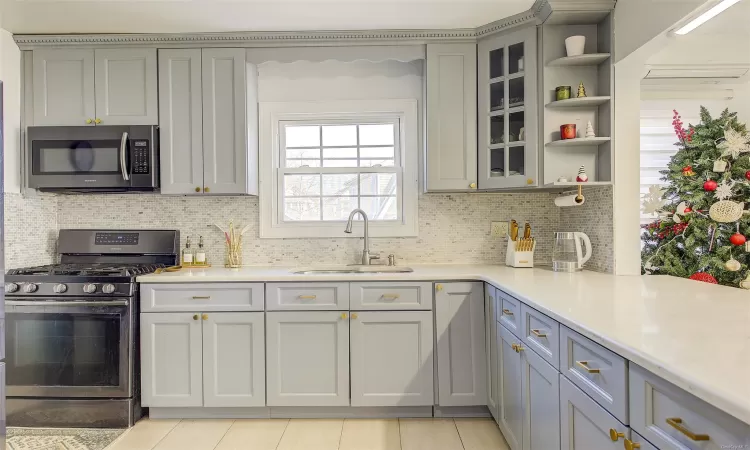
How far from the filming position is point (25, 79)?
9.93 ft

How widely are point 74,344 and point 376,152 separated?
7.20 ft

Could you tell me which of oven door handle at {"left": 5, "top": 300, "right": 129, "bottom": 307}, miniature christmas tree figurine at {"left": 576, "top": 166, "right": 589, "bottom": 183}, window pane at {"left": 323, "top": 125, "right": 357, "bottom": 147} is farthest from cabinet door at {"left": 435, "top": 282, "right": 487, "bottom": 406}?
oven door handle at {"left": 5, "top": 300, "right": 129, "bottom": 307}

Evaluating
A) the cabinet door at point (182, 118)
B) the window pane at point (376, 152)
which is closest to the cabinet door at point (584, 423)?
the window pane at point (376, 152)

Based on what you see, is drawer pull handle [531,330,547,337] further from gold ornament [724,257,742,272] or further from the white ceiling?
the white ceiling

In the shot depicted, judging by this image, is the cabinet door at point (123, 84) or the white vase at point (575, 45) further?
the cabinet door at point (123, 84)

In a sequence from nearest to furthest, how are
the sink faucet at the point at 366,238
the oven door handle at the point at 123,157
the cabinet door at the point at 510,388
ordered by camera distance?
1. the cabinet door at the point at 510,388
2. the oven door handle at the point at 123,157
3. the sink faucet at the point at 366,238

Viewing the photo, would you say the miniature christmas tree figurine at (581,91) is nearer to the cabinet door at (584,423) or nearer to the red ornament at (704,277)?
the red ornament at (704,277)

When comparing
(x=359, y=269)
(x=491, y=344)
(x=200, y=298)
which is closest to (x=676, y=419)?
(x=491, y=344)

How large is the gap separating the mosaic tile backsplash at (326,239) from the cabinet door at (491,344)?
2.25ft

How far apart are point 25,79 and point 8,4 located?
48 cm

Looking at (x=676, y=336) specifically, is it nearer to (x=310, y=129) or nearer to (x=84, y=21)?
(x=310, y=129)

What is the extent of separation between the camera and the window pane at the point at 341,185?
3.38 m

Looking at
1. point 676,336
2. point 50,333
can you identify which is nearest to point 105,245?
point 50,333

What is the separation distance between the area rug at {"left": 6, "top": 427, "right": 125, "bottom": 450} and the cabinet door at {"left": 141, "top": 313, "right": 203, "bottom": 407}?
0.26 meters
